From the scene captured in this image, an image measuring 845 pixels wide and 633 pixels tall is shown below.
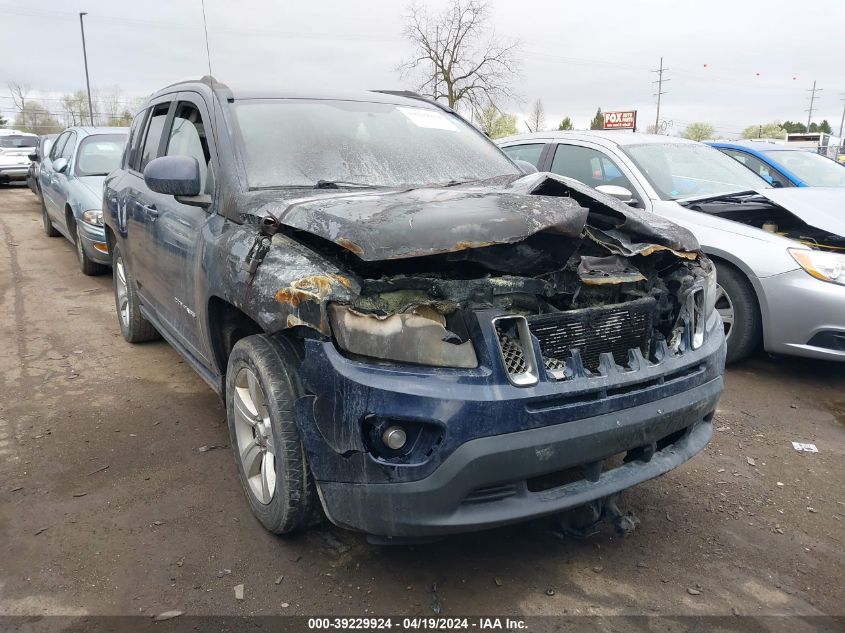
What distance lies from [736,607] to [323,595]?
146 cm

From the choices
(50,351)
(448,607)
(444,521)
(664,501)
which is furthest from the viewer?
(50,351)

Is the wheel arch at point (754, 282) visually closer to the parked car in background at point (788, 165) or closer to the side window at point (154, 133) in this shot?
the parked car in background at point (788, 165)

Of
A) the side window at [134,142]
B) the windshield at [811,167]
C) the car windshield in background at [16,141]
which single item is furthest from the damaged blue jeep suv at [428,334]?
the car windshield in background at [16,141]

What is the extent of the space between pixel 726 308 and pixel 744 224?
0.64 metres

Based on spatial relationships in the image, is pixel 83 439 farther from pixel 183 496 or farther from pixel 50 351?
pixel 50 351

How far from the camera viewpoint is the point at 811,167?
7688 mm

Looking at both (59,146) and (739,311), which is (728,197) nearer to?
(739,311)

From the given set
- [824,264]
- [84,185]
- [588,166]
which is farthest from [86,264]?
[824,264]

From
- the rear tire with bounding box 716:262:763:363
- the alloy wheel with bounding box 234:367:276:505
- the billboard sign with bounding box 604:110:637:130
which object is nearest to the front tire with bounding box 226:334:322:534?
the alloy wheel with bounding box 234:367:276:505

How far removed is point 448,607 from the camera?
228 cm

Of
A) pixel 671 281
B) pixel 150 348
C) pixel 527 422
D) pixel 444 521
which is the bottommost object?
pixel 150 348

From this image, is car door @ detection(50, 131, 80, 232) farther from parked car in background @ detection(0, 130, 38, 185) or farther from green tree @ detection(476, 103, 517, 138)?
green tree @ detection(476, 103, 517, 138)

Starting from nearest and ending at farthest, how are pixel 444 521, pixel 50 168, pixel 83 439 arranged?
pixel 444 521 < pixel 83 439 < pixel 50 168

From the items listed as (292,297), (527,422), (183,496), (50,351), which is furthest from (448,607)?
(50,351)
